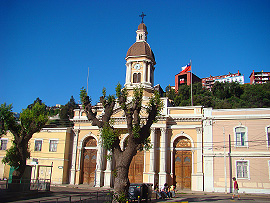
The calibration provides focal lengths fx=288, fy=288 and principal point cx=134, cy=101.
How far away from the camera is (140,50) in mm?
40844

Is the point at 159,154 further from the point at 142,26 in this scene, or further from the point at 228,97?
the point at 228,97

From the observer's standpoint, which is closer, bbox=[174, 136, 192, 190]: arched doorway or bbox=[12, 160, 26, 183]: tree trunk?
bbox=[12, 160, 26, 183]: tree trunk

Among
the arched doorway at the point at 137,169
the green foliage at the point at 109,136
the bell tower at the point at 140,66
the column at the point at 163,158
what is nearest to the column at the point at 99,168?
the arched doorway at the point at 137,169

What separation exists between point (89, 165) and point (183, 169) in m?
12.4

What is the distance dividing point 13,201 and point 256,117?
25454 mm

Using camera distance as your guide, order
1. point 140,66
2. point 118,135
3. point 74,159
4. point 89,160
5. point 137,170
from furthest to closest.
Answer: point 140,66 < point 74,159 < point 89,160 < point 137,170 < point 118,135

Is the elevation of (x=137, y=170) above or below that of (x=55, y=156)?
below

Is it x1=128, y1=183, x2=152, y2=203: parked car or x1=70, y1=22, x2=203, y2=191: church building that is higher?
x1=70, y1=22, x2=203, y2=191: church building

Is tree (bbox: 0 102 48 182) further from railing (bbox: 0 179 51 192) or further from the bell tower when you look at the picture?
the bell tower

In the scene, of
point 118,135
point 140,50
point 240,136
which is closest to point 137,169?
point 240,136

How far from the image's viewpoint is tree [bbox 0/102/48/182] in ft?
81.3

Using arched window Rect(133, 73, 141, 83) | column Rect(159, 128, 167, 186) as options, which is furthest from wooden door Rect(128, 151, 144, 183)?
arched window Rect(133, 73, 141, 83)

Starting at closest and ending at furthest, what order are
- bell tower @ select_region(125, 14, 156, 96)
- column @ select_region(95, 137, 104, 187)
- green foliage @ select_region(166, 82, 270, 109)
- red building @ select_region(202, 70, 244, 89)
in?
1. column @ select_region(95, 137, 104, 187)
2. bell tower @ select_region(125, 14, 156, 96)
3. green foliage @ select_region(166, 82, 270, 109)
4. red building @ select_region(202, 70, 244, 89)

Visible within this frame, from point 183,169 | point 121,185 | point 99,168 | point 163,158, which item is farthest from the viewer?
point 99,168
